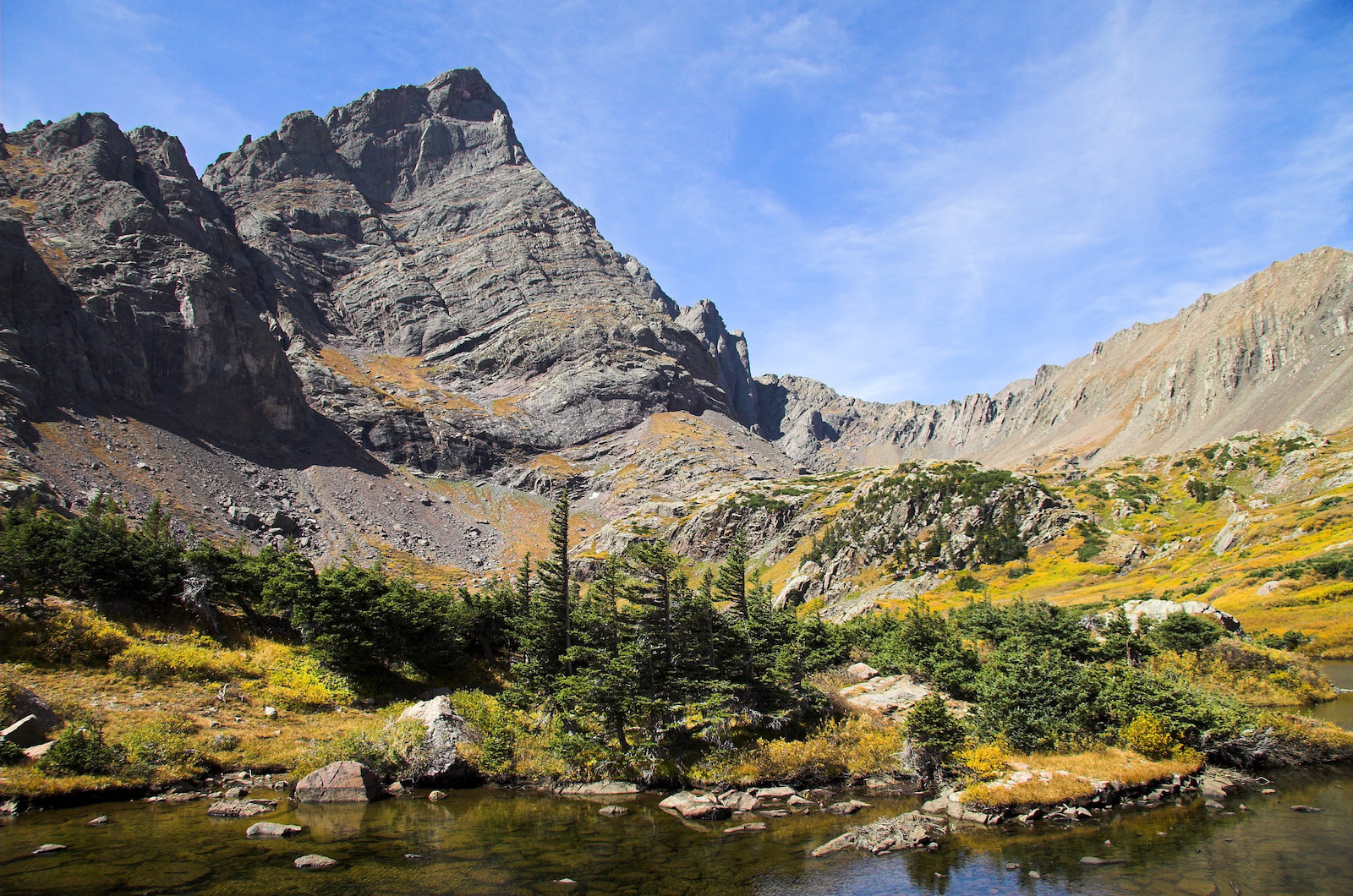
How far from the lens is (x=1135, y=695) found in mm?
32719

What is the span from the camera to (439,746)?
33750 millimetres

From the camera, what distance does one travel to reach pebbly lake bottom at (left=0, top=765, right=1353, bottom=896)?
19.9 meters

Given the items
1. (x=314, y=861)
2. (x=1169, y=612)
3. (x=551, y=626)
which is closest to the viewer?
(x=314, y=861)

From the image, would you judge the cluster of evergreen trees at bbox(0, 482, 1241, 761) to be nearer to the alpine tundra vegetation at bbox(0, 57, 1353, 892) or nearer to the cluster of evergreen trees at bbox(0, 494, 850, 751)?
the cluster of evergreen trees at bbox(0, 494, 850, 751)

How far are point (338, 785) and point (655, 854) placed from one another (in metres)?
15.4

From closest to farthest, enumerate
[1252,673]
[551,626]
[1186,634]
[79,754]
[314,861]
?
1. [314,861]
2. [79,754]
3. [551,626]
4. [1252,673]
5. [1186,634]

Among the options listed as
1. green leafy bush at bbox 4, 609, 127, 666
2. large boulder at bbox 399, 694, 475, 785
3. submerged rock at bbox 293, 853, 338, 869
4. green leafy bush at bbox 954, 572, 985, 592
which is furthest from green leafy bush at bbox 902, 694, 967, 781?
green leafy bush at bbox 954, 572, 985, 592

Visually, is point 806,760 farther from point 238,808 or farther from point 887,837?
point 238,808

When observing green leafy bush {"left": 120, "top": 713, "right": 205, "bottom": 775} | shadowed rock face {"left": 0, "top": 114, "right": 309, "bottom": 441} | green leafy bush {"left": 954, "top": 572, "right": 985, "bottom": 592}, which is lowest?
green leafy bush {"left": 120, "top": 713, "right": 205, "bottom": 775}

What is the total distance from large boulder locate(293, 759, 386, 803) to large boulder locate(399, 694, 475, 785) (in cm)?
258

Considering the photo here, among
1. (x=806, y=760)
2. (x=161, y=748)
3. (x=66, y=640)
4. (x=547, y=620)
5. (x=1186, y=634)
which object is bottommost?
(x=806, y=760)

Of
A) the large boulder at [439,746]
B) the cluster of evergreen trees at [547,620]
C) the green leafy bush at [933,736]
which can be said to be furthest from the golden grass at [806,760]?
the large boulder at [439,746]

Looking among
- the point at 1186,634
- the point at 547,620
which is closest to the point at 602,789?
the point at 547,620

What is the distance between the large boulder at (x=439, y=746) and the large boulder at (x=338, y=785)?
2.58 metres
